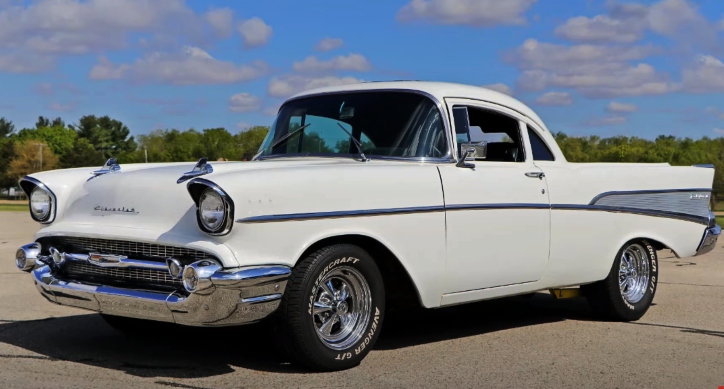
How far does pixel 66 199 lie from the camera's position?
561cm

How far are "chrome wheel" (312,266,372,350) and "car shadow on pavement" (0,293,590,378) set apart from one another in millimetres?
284

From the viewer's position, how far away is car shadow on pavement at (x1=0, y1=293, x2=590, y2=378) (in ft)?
17.4

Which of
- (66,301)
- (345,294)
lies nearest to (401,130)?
(345,294)

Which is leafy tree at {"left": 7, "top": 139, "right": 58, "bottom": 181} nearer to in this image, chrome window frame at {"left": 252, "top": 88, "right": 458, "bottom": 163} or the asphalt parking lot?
the asphalt parking lot

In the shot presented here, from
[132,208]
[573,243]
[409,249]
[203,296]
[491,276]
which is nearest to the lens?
[203,296]

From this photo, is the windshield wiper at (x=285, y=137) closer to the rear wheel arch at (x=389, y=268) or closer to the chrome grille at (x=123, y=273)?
the rear wheel arch at (x=389, y=268)

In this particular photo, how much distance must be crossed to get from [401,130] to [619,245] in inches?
87.6

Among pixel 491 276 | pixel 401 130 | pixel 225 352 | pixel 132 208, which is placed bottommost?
pixel 225 352

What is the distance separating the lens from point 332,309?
5160 mm

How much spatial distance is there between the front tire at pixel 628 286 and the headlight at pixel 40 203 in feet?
13.8

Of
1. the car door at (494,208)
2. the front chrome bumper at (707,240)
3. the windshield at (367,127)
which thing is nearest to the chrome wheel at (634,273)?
the front chrome bumper at (707,240)

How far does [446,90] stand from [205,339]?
97.3 inches

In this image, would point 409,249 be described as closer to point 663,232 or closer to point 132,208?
point 132,208

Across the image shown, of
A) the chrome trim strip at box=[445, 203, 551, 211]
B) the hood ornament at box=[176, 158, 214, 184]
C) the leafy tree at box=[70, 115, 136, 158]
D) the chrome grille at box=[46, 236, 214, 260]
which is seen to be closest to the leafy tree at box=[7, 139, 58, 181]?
the leafy tree at box=[70, 115, 136, 158]
